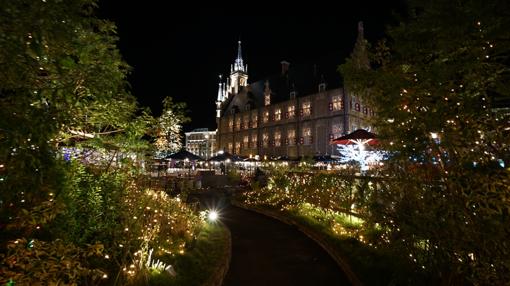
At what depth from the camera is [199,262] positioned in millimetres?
6793

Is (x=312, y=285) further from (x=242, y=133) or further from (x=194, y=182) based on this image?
(x=242, y=133)

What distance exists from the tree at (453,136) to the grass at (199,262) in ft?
12.6

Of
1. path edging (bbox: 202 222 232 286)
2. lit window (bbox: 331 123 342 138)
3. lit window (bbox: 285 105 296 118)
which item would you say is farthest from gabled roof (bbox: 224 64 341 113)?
path edging (bbox: 202 222 232 286)

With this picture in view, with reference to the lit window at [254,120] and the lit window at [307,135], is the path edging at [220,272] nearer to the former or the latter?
the lit window at [307,135]

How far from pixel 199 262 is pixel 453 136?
553 centimetres

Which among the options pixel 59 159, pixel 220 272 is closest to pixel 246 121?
pixel 220 272

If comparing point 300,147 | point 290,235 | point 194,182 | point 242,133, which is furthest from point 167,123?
point 242,133

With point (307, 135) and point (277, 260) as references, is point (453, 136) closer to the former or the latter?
point (277, 260)

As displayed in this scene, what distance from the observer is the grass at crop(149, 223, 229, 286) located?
5.58m

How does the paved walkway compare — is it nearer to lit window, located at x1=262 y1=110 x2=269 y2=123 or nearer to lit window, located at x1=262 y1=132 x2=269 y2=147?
lit window, located at x1=262 y1=132 x2=269 y2=147

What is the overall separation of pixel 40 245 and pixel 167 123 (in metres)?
6.26

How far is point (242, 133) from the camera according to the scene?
203ft

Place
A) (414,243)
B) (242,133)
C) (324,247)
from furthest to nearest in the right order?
(242,133), (324,247), (414,243)

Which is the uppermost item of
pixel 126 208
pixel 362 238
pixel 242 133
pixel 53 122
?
pixel 242 133
